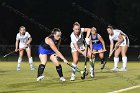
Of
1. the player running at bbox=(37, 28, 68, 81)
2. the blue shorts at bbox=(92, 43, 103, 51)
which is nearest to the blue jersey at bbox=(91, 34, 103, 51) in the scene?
the blue shorts at bbox=(92, 43, 103, 51)

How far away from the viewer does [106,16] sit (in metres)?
46.3

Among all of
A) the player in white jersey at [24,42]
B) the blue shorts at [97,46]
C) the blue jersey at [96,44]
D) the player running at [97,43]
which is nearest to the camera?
the player running at [97,43]

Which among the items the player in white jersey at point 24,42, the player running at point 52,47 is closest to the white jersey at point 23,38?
the player in white jersey at point 24,42

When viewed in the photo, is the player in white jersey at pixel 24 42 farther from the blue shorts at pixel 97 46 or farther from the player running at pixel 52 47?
the player running at pixel 52 47

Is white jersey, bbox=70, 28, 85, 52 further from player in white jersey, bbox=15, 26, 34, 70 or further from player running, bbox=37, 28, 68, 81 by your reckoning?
player in white jersey, bbox=15, 26, 34, 70

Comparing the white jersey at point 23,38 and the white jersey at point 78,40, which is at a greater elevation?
the white jersey at point 23,38

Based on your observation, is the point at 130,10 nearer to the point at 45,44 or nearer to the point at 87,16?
the point at 87,16

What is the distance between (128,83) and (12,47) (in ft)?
83.1

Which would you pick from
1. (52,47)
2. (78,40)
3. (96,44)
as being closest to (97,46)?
(96,44)

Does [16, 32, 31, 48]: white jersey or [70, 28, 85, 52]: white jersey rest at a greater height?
[16, 32, 31, 48]: white jersey

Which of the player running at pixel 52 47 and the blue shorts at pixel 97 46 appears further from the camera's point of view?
the blue shorts at pixel 97 46

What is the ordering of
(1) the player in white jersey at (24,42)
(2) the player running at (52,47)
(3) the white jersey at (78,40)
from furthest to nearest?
(1) the player in white jersey at (24,42)
(3) the white jersey at (78,40)
(2) the player running at (52,47)

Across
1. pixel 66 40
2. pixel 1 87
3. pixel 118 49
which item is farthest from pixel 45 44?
pixel 66 40

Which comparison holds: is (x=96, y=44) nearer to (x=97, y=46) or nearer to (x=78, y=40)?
(x=97, y=46)
